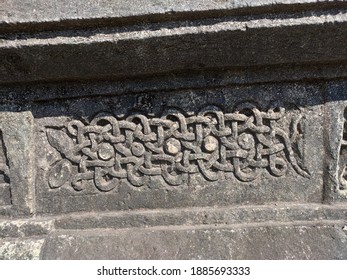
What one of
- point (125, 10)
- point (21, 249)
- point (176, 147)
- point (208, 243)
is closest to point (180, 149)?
point (176, 147)

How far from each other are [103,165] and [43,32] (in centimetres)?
58

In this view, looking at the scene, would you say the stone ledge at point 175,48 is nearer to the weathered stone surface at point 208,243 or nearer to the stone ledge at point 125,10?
the stone ledge at point 125,10

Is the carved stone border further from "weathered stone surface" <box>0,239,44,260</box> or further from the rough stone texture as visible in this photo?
"weathered stone surface" <box>0,239,44,260</box>

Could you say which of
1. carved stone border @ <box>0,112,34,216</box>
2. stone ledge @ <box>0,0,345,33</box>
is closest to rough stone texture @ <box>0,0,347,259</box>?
carved stone border @ <box>0,112,34,216</box>

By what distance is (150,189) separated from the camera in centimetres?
138

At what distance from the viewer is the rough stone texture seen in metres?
1.27

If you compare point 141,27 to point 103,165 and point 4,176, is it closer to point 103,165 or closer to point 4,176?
point 103,165

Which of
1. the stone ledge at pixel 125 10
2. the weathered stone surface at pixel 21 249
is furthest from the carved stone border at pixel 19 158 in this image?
the stone ledge at pixel 125 10

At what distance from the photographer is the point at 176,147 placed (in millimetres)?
1367

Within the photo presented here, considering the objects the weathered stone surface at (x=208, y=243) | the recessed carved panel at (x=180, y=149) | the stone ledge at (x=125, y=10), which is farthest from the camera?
the recessed carved panel at (x=180, y=149)

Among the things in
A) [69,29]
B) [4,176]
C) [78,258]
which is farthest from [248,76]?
[4,176]

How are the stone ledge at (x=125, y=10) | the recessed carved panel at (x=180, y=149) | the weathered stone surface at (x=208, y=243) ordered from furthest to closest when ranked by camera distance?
the recessed carved panel at (x=180, y=149) → the weathered stone surface at (x=208, y=243) → the stone ledge at (x=125, y=10)

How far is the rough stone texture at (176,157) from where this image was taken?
1267 millimetres

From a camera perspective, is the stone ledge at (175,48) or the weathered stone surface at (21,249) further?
the weathered stone surface at (21,249)
